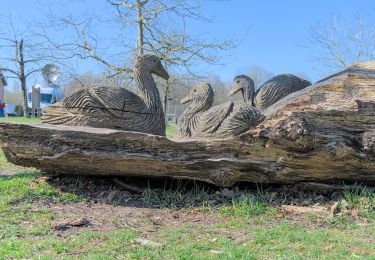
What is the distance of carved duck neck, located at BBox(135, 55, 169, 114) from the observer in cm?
559

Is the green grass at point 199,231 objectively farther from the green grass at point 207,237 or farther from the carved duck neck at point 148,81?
the carved duck neck at point 148,81

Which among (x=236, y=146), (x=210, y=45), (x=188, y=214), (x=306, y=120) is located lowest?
(x=188, y=214)

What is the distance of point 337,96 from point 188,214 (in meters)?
1.97

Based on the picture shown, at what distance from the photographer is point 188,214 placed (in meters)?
4.04

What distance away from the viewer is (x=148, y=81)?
5.72 metres

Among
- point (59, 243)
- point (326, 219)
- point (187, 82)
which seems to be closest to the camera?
point (59, 243)

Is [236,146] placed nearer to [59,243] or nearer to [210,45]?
[59,243]

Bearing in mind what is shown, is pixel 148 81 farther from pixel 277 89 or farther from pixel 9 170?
pixel 9 170

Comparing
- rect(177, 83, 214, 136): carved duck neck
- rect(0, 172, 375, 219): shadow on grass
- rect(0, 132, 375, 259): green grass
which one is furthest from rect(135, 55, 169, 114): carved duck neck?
Answer: rect(0, 132, 375, 259): green grass

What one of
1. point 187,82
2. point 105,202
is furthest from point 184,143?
point 187,82

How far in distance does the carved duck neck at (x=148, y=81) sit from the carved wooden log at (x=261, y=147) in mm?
1368

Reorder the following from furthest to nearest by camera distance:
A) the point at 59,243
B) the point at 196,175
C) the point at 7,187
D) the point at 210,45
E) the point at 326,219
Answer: the point at 210,45, the point at 7,187, the point at 196,175, the point at 326,219, the point at 59,243

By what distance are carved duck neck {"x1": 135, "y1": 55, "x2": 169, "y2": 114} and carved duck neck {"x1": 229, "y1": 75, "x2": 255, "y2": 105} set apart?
1.78 m

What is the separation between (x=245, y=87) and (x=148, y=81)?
80.6 inches
